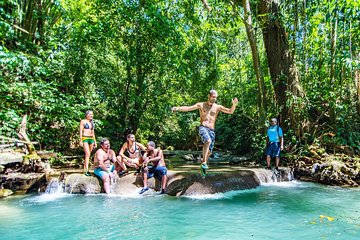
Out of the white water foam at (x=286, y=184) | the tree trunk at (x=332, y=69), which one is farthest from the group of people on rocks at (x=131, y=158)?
the tree trunk at (x=332, y=69)

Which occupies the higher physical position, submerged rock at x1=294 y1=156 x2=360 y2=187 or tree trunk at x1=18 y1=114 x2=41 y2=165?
tree trunk at x1=18 y1=114 x2=41 y2=165

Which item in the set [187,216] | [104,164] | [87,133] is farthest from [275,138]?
[87,133]

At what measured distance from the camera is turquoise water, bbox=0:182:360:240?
4969 millimetres

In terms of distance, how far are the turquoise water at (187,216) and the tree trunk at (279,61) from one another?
4401mm

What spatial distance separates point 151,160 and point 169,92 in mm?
6664

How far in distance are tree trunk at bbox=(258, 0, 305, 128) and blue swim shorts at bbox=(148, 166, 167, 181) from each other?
18.9ft

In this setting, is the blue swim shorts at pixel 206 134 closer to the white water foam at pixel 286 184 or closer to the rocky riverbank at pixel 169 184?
the rocky riverbank at pixel 169 184

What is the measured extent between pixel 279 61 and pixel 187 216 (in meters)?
8.31

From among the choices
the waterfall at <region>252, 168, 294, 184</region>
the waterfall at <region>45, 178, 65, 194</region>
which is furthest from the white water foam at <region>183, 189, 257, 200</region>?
the waterfall at <region>45, 178, 65, 194</region>

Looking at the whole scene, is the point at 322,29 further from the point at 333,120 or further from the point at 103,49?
the point at 103,49

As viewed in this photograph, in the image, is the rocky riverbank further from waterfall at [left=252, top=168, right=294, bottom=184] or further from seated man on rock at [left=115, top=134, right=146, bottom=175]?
waterfall at [left=252, top=168, right=294, bottom=184]

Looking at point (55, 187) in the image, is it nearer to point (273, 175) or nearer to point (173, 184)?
point (173, 184)

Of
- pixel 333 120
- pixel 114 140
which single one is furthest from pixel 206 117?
pixel 114 140

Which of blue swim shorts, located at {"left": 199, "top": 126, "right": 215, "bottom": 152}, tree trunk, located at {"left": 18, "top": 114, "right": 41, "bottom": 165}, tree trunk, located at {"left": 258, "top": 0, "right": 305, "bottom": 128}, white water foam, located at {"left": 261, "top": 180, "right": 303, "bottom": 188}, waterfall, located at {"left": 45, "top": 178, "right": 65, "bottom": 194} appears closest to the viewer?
blue swim shorts, located at {"left": 199, "top": 126, "right": 215, "bottom": 152}
